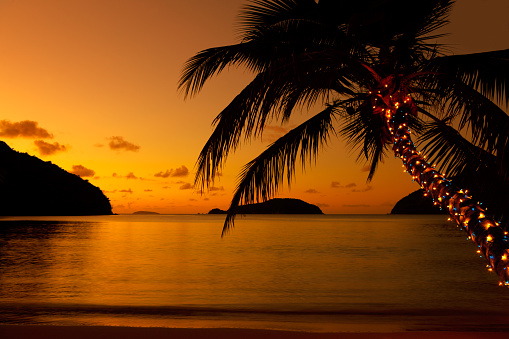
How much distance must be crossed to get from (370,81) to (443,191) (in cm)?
178

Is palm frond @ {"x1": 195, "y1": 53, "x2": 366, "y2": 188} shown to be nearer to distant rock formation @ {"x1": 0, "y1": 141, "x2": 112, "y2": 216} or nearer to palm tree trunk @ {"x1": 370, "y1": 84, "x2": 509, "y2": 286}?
palm tree trunk @ {"x1": 370, "y1": 84, "x2": 509, "y2": 286}

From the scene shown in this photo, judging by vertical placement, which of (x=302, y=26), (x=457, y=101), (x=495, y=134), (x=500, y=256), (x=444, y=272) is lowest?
(x=444, y=272)

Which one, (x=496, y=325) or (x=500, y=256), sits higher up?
(x=500, y=256)

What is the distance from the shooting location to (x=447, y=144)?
5793mm

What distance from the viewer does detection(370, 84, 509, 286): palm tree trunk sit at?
3.56 metres

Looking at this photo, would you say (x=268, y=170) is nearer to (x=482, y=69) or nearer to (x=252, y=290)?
(x=482, y=69)

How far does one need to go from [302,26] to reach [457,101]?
6.96 feet

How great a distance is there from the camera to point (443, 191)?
4238 mm

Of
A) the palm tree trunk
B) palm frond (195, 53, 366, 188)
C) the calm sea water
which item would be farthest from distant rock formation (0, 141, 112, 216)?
the palm tree trunk

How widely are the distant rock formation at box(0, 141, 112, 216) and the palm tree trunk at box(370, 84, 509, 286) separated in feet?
281

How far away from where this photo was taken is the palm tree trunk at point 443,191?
356 centimetres

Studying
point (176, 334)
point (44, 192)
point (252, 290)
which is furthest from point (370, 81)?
point (44, 192)

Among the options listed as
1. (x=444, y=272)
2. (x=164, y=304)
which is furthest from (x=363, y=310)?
(x=444, y=272)

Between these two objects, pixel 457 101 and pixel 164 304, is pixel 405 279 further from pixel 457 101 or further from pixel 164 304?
pixel 457 101
